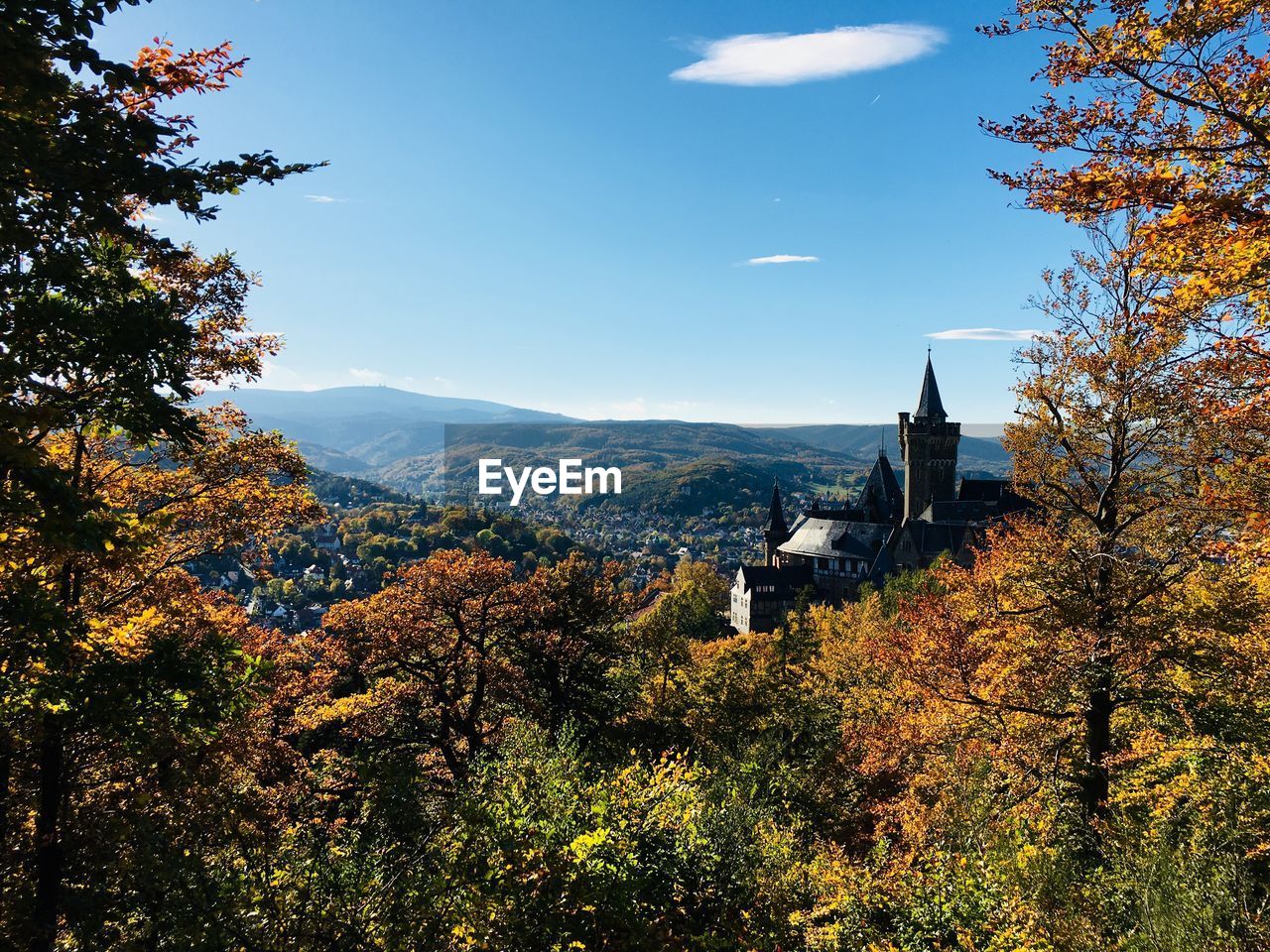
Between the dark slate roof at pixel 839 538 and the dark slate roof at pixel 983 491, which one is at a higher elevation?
the dark slate roof at pixel 983 491

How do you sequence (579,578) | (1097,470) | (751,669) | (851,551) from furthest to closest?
(851,551) < (751,669) < (579,578) < (1097,470)

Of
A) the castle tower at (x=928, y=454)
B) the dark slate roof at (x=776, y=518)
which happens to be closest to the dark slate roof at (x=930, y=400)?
the castle tower at (x=928, y=454)

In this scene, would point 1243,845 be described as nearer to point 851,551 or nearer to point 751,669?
point 751,669

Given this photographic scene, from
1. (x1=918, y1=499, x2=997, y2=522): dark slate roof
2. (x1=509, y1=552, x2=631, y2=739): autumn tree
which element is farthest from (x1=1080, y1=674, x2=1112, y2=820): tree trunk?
(x1=918, y1=499, x2=997, y2=522): dark slate roof

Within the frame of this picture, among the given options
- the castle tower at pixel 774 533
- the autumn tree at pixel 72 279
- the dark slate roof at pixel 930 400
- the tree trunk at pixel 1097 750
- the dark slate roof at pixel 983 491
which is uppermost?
the dark slate roof at pixel 930 400

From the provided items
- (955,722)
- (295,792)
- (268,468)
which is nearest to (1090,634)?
(955,722)

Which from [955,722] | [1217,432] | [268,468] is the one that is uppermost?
[1217,432]

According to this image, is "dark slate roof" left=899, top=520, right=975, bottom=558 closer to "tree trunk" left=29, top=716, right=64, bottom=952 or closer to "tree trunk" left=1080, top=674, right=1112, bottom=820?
"tree trunk" left=1080, top=674, right=1112, bottom=820

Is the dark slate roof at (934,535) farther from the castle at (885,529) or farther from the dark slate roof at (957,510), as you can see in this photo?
the dark slate roof at (957,510)
